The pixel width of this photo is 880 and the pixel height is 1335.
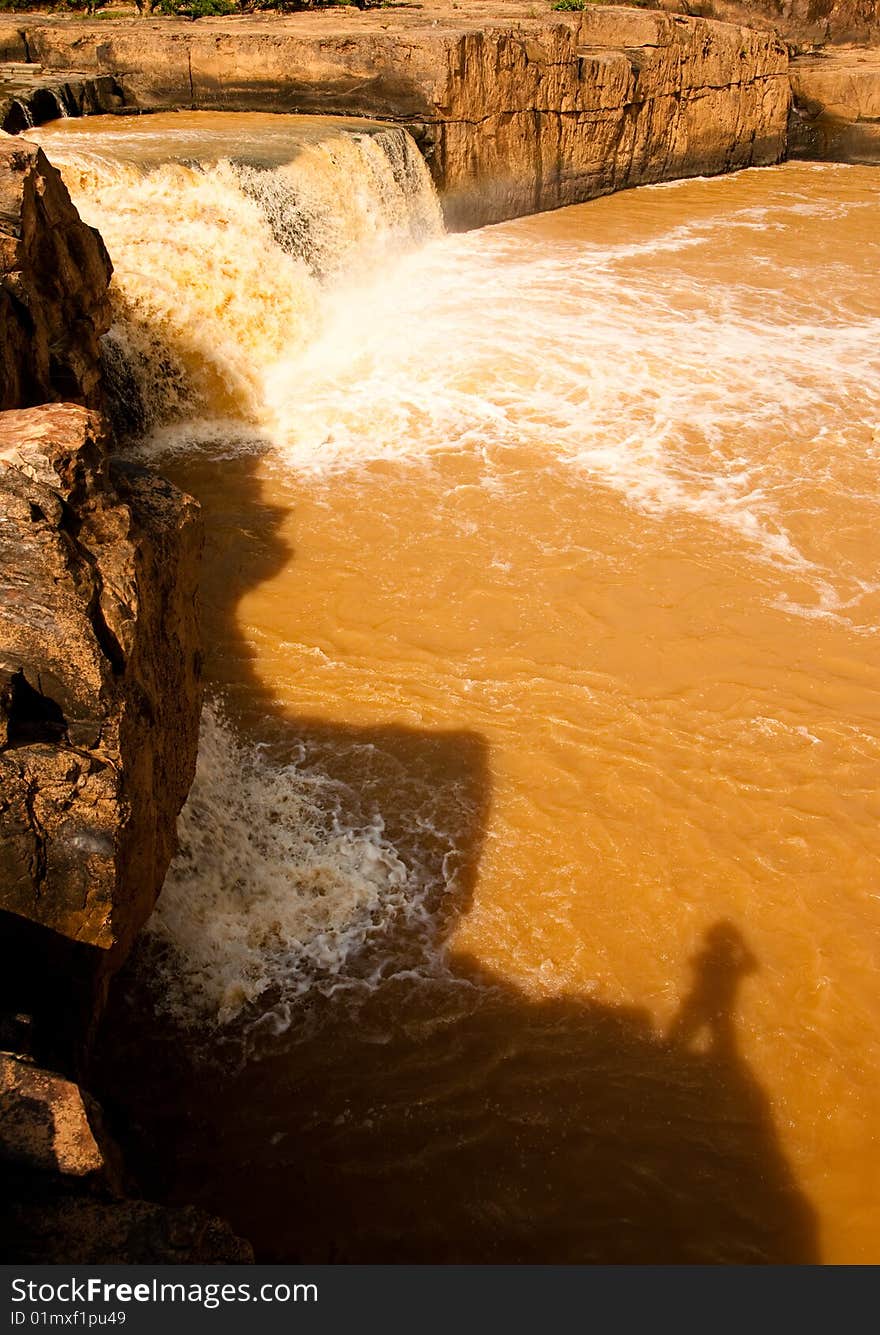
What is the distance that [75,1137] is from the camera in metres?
1.96

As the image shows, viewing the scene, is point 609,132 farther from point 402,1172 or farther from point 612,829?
point 402,1172

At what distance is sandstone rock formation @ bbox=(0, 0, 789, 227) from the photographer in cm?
1147

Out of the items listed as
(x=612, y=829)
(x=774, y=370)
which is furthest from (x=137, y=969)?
(x=774, y=370)

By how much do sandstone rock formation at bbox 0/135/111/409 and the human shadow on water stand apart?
293cm

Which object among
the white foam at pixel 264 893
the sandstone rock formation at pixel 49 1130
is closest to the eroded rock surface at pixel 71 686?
the sandstone rock formation at pixel 49 1130

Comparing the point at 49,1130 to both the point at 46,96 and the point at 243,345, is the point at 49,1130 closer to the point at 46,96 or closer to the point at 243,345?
the point at 243,345

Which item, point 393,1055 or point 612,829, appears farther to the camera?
point 612,829

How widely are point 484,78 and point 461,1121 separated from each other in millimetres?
12344

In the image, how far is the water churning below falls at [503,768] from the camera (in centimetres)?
315

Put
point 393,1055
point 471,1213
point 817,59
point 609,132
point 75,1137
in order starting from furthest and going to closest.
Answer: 1. point 817,59
2. point 609,132
3. point 393,1055
4. point 471,1213
5. point 75,1137

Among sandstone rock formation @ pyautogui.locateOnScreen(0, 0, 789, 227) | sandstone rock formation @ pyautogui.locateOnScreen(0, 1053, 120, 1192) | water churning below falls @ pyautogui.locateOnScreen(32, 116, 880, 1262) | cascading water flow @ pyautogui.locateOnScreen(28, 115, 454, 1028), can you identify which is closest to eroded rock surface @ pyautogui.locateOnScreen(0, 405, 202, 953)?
sandstone rock formation @ pyautogui.locateOnScreen(0, 1053, 120, 1192)

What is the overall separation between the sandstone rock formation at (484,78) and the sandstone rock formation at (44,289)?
779 cm

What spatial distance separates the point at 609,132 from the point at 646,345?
267 inches

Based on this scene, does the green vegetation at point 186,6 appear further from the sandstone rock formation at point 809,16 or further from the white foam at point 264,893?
the white foam at point 264,893
